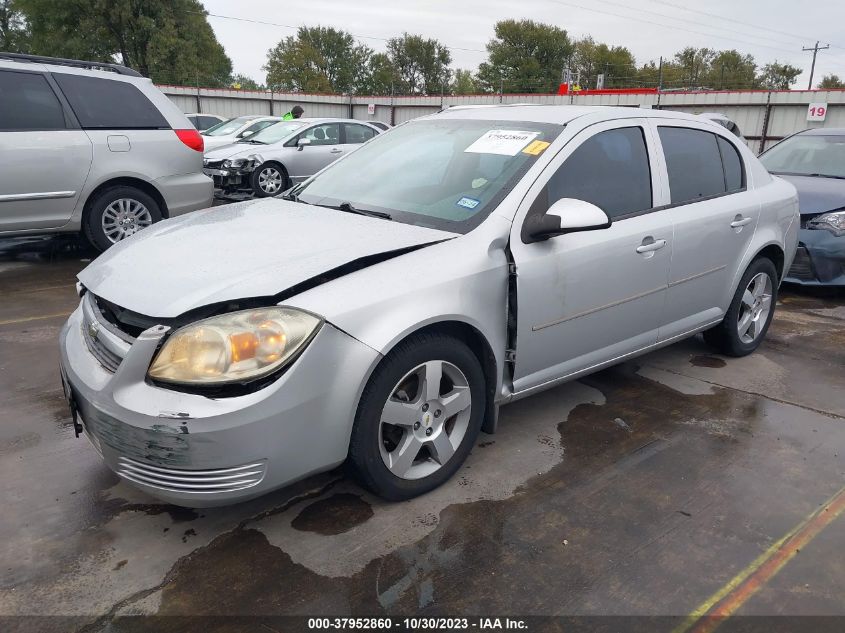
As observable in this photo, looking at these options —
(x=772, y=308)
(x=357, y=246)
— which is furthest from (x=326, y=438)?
(x=772, y=308)

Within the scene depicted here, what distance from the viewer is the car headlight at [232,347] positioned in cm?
220

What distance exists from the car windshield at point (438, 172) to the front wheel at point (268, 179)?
725cm

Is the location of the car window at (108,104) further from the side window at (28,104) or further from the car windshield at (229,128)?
the car windshield at (229,128)

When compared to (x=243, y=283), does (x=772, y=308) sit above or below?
below

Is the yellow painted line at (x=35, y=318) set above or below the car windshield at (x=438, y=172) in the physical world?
below

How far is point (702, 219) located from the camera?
152 inches

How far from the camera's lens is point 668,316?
12.5 ft

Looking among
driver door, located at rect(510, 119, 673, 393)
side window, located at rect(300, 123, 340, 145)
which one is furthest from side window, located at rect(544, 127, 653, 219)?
side window, located at rect(300, 123, 340, 145)

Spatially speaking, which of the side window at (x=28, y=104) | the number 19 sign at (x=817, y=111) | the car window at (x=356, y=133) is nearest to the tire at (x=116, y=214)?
the side window at (x=28, y=104)

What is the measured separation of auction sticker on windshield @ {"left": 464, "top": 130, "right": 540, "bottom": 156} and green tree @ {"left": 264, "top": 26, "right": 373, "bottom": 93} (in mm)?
78085

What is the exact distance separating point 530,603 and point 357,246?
147 centimetres

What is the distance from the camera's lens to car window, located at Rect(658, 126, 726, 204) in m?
3.80

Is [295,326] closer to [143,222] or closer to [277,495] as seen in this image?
[277,495]

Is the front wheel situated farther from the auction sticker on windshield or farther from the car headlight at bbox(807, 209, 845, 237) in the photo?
the auction sticker on windshield
